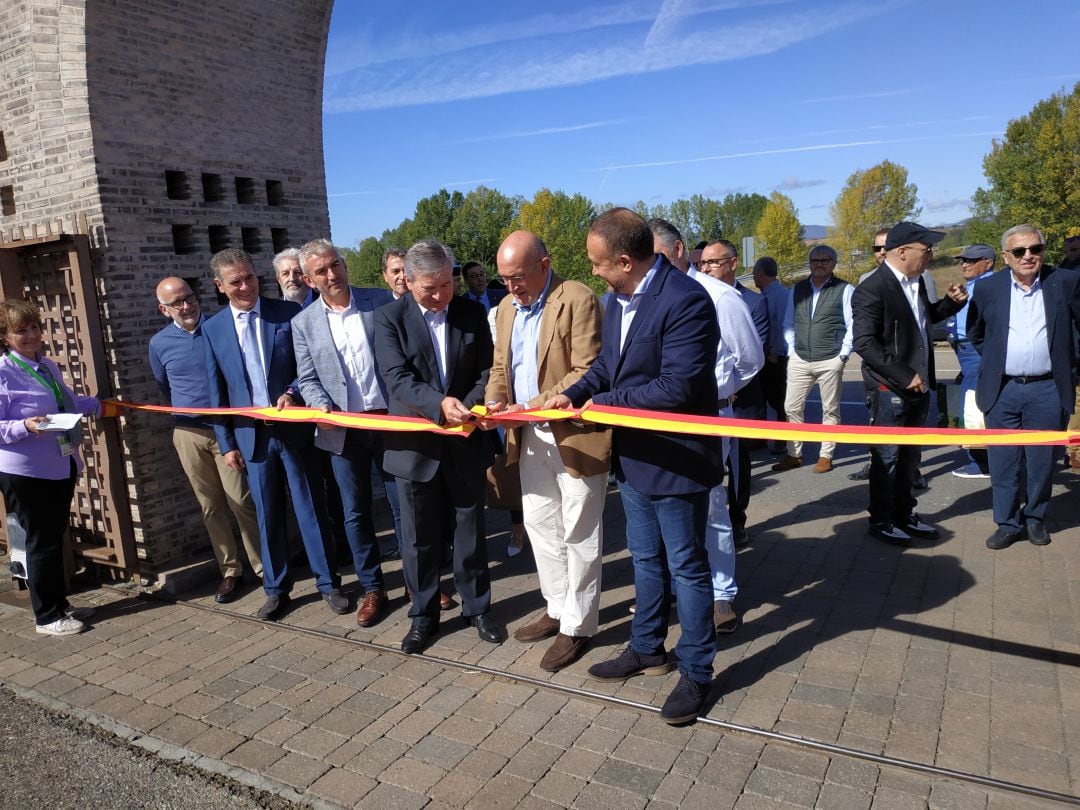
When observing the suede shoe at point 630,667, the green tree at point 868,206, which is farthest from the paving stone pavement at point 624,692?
the green tree at point 868,206

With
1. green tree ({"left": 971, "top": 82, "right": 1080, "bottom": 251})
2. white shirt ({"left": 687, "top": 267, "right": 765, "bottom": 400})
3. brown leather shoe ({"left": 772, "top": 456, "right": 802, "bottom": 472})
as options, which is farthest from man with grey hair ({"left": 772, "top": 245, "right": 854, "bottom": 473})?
green tree ({"left": 971, "top": 82, "right": 1080, "bottom": 251})

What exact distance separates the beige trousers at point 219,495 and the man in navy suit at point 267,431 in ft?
0.72

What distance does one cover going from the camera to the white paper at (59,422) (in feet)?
15.3

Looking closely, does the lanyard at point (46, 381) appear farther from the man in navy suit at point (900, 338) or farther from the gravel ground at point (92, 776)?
the man in navy suit at point (900, 338)

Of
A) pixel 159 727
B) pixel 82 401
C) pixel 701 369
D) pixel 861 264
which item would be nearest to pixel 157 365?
pixel 82 401

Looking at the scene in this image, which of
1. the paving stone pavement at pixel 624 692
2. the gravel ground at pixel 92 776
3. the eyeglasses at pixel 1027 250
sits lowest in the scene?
the gravel ground at pixel 92 776

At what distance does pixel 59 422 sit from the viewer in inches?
185

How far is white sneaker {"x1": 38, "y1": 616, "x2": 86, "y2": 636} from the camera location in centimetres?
493

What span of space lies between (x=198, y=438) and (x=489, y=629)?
8.11ft

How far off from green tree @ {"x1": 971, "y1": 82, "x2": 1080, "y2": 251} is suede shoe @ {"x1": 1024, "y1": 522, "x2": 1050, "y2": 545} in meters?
47.1

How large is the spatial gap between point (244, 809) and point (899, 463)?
4.63 m

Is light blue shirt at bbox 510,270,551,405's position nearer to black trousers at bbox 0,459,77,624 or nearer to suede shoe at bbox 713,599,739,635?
suede shoe at bbox 713,599,739,635

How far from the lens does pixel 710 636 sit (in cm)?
352

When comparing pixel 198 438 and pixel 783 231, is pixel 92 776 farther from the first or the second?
pixel 783 231
